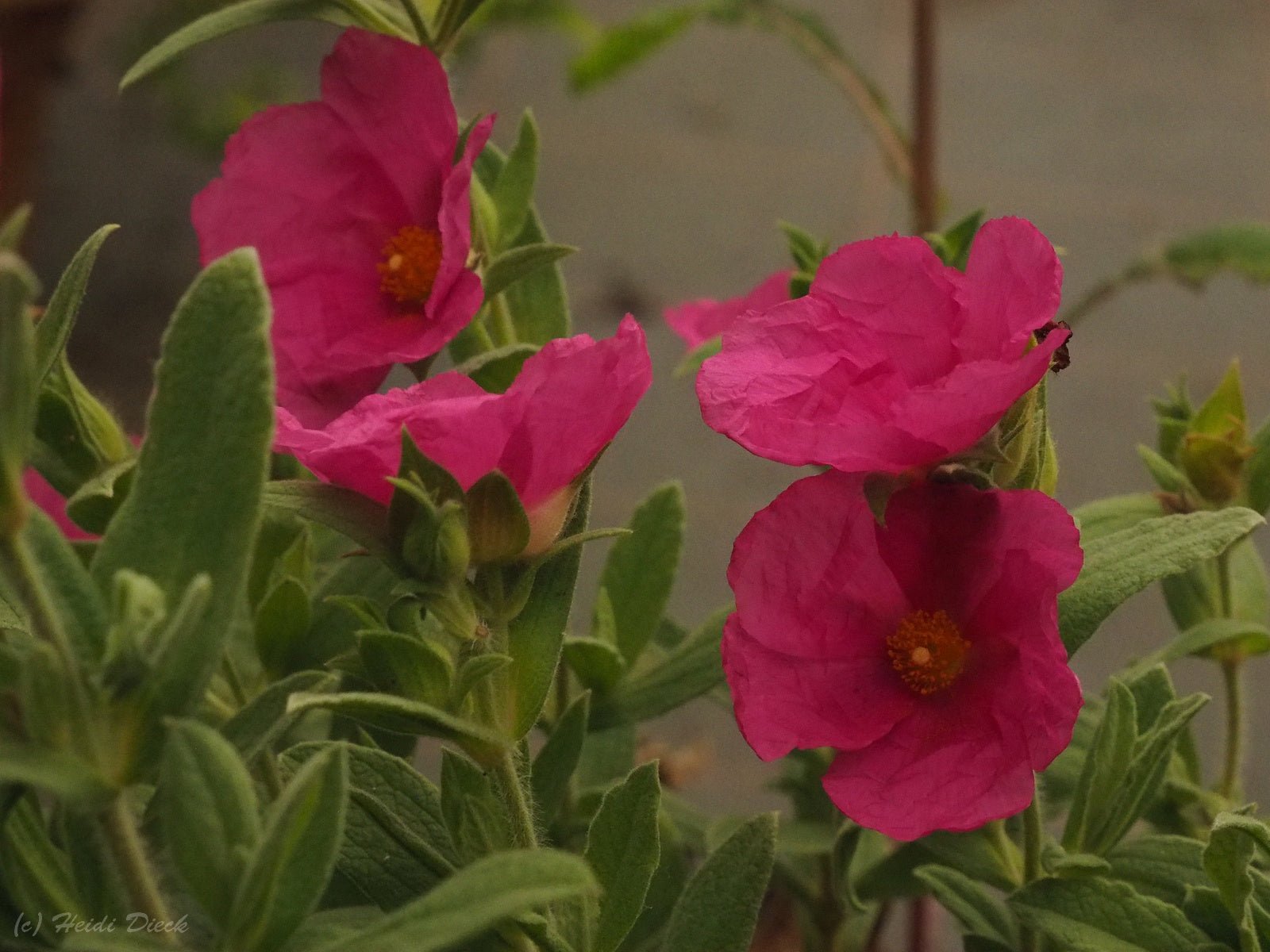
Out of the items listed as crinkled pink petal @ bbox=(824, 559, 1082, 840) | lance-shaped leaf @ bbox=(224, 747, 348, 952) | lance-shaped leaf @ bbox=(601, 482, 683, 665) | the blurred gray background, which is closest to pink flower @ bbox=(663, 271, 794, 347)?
lance-shaped leaf @ bbox=(601, 482, 683, 665)

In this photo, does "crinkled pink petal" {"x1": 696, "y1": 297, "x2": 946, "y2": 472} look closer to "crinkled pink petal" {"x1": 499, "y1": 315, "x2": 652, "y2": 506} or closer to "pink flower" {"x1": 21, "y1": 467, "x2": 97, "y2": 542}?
"crinkled pink petal" {"x1": 499, "y1": 315, "x2": 652, "y2": 506}

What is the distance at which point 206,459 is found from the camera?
0.32 meters

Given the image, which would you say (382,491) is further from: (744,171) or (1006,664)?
(744,171)

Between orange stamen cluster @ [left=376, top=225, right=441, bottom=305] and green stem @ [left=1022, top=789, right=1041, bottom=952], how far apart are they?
26 cm

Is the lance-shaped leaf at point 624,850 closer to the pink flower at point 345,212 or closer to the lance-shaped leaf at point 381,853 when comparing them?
the lance-shaped leaf at point 381,853

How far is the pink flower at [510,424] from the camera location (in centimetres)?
36

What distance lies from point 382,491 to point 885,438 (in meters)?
0.13

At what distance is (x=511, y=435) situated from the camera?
1.19ft

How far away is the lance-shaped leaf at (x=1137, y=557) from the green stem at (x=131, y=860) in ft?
0.83

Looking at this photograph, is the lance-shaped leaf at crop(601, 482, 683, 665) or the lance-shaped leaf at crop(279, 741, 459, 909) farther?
the lance-shaped leaf at crop(601, 482, 683, 665)

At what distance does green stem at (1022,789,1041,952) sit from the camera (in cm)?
43

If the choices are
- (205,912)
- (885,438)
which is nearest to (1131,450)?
(885,438)

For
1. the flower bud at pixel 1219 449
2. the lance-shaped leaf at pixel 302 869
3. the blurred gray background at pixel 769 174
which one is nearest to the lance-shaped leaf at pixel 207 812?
the lance-shaped leaf at pixel 302 869

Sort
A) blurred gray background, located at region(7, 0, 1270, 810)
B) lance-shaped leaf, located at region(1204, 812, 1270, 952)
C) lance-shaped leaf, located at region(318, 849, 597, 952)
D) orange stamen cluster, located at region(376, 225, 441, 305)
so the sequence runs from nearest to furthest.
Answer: lance-shaped leaf, located at region(318, 849, 597, 952)
lance-shaped leaf, located at region(1204, 812, 1270, 952)
orange stamen cluster, located at region(376, 225, 441, 305)
blurred gray background, located at region(7, 0, 1270, 810)
